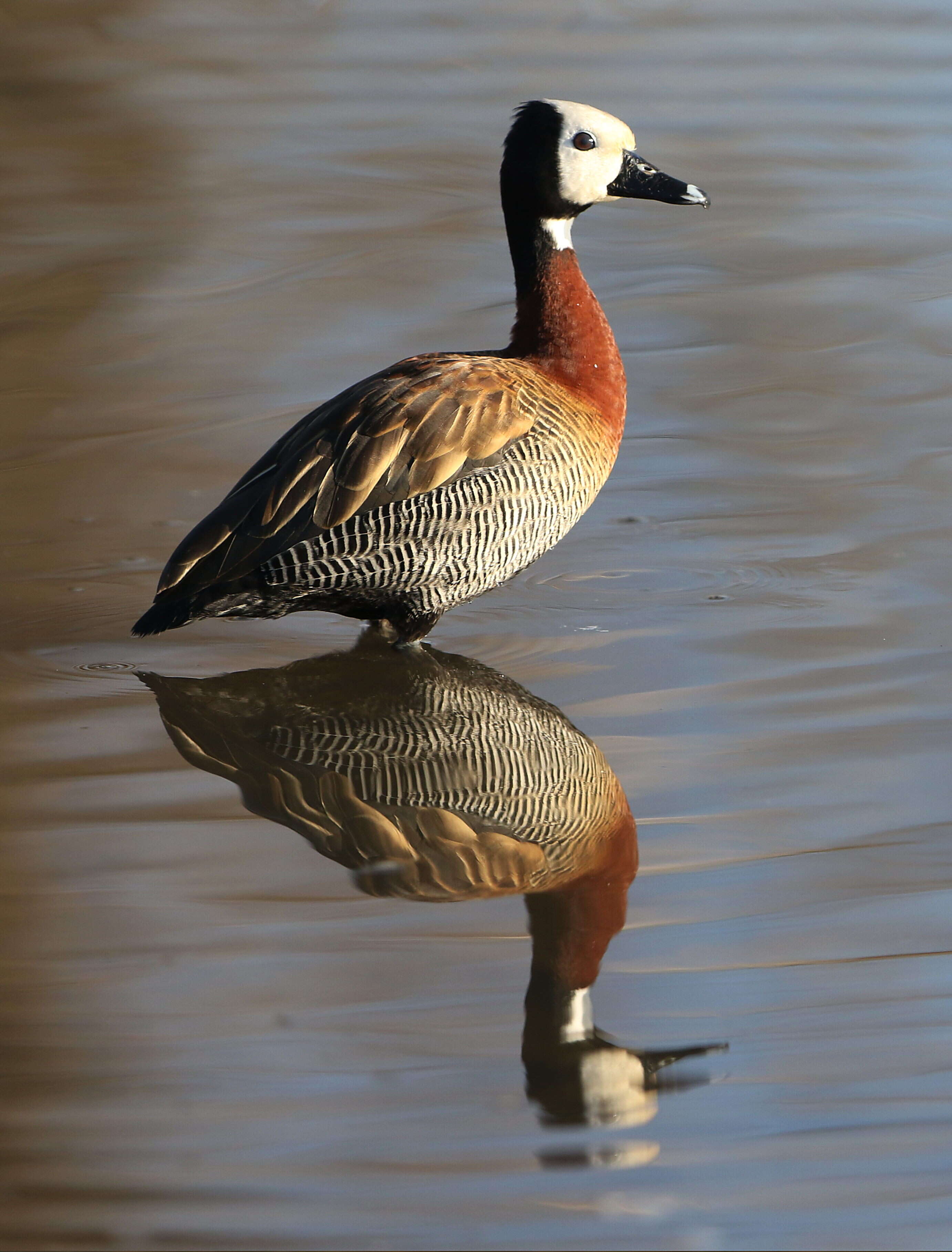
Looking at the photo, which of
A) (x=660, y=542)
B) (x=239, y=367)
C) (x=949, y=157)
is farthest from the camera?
(x=949, y=157)

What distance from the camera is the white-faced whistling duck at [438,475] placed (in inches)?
212

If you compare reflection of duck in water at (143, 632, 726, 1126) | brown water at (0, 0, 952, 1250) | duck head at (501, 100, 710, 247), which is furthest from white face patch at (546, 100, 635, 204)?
reflection of duck in water at (143, 632, 726, 1126)

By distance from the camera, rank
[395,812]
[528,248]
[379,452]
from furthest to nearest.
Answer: [528,248], [379,452], [395,812]

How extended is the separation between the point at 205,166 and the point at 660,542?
223 inches

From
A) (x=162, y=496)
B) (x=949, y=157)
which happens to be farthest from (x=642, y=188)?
(x=949, y=157)

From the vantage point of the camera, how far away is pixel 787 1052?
3656 mm

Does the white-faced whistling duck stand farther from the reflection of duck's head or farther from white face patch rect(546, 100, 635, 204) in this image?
the reflection of duck's head

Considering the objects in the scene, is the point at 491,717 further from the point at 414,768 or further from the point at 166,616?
the point at 166,616

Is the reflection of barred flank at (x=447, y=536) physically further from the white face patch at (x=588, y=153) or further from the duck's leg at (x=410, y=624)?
the white face patch at (x=588, y=153)

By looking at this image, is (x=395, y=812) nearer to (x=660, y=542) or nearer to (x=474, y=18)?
(x=660, y=542)

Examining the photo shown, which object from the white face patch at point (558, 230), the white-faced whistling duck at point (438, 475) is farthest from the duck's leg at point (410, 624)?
the white face patch at point (558, 230)

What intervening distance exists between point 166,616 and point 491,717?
3.69 ft

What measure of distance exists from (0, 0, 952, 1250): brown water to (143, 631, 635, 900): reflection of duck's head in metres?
0.03

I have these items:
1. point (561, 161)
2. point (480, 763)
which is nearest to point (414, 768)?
point (480, 763)
